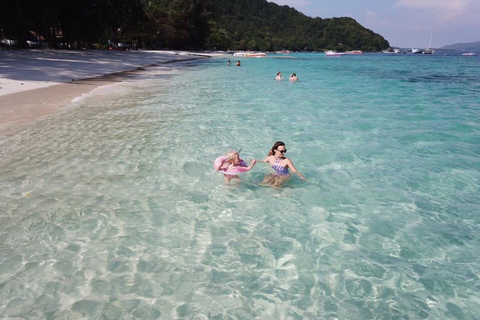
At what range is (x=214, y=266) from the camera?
485 cm

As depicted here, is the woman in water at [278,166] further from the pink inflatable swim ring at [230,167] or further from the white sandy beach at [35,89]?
the white sandy beach at [35,89]

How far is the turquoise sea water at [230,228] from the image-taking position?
4.22 metres

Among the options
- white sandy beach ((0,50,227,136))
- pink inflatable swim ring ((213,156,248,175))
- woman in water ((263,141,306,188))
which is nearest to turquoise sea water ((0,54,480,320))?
woman in water ((263,141,306,188))

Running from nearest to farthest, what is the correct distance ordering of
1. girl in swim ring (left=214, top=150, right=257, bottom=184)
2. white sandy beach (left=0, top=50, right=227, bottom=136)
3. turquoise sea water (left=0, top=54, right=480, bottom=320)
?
1. turquoise sea water (left=0, top=54, right=480, bottom=320)
2. girl in swim ring (left=214, top=150, right=257, bottom=184)
3. white sandy beach (left=0, top=50, right=227, bottom=136)

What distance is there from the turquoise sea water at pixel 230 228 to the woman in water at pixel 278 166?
24cm

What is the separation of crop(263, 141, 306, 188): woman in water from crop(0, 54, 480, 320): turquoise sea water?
241 millimetres

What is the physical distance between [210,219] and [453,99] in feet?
74.8

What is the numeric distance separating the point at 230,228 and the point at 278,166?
6.99ft

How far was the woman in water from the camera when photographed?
23.9 feet

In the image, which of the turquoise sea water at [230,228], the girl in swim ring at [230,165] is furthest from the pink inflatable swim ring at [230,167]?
the turquoise sea water at [230,228]

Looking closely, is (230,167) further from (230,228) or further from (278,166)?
(230,228)

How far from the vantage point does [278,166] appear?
7395 mm

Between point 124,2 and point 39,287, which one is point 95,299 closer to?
point 39,287

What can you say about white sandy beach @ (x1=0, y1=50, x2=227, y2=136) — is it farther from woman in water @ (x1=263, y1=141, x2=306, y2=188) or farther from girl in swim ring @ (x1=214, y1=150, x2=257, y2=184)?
woman in water @ (x1=263, y1=141, x2=306, y2=188)
